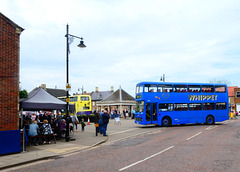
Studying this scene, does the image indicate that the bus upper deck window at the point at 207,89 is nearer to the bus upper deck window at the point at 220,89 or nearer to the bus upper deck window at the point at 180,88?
the bus upper deck window at the point at 220,89

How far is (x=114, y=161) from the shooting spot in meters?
8.16

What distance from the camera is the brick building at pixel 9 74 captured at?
1035 centimetres

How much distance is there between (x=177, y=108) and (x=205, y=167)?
612 inches

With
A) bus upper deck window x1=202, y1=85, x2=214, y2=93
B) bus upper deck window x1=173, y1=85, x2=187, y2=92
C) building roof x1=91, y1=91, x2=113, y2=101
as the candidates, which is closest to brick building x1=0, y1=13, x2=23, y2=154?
bus upper deck window x1=173, y1=85, x2=187, y2=92

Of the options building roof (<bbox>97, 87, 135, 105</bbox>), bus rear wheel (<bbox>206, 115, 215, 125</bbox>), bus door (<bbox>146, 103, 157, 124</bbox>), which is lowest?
bus rear wheel (<bbox>206, 115, 215, 125</bbox>)

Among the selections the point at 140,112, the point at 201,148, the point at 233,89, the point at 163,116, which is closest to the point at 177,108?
the point at 163,116

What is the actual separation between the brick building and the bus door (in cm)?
1290

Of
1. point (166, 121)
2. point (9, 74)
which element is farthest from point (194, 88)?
point (9, 74)

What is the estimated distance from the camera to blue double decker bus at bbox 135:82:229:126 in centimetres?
2161

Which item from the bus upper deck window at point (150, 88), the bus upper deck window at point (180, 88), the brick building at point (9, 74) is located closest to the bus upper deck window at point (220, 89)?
the bus upper deck window at point (180, 88)

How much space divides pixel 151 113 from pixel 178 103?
272 centimetres

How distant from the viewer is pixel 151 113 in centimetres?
2177

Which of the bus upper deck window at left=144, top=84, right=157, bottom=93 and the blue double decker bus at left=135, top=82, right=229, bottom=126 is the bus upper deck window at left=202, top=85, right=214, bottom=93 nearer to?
the blue double decker bus at left=135, top=82, right=229, bottom=126

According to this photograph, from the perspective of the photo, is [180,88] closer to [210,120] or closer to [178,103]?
[178,103]
